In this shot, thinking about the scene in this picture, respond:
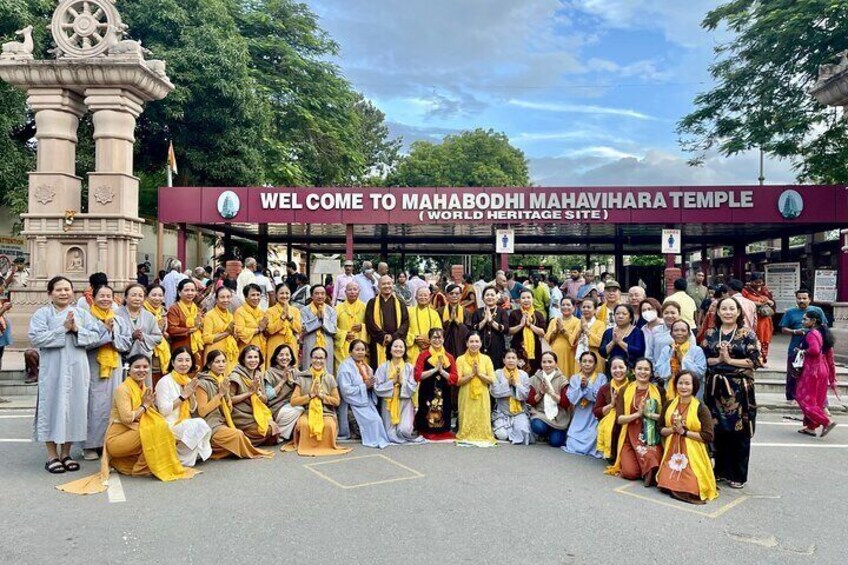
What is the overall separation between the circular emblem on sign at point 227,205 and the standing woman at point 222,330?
8.55 metres

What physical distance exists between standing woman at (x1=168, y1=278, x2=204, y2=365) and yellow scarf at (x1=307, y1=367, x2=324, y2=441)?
4.95 feet

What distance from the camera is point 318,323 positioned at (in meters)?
7.34

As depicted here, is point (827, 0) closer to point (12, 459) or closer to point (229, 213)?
point (229, 213)

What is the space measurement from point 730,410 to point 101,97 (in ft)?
35.8

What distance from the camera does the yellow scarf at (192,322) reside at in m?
6.74

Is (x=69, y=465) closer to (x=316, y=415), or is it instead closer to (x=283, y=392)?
(x=283, y=392)

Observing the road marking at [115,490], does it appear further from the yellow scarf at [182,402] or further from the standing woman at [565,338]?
the standing woman at [565,338]

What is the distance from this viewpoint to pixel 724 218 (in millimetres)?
14469

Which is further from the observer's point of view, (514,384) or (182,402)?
(514,384)

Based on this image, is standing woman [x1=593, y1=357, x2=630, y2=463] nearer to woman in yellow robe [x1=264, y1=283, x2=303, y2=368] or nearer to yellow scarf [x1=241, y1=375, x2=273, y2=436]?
yellow scarf [x1=241, y1=375, x2=273, y2=436]

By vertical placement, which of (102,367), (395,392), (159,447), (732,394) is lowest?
(159,447)

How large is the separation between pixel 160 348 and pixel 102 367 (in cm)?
80

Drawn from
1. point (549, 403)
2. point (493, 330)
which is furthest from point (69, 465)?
point (493, 330)

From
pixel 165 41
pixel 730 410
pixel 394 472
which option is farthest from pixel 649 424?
pixel 165 41
